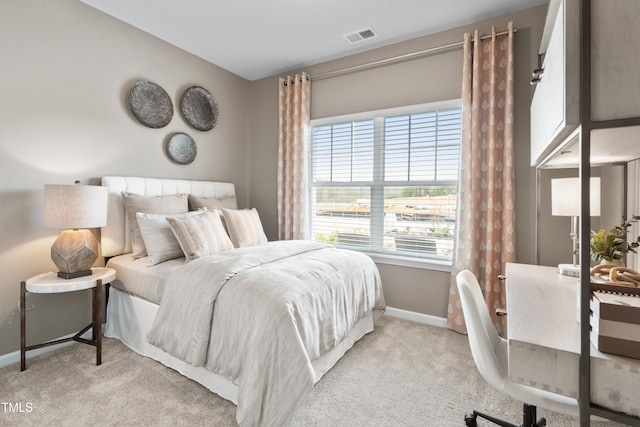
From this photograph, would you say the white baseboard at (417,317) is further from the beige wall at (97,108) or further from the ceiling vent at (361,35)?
the ceiling vent at (361,35)

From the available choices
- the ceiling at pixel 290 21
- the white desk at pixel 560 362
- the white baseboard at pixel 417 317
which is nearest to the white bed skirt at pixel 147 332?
the white baseboard at pixel 417 317

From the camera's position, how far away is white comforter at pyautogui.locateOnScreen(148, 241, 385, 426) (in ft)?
4.87

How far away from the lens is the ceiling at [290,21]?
2.52m

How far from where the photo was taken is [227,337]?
1.68 metres

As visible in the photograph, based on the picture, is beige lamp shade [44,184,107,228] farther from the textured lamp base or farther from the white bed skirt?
the white bed skirt

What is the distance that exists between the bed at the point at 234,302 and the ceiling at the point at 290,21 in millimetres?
1496

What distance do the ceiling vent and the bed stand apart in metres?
2.07

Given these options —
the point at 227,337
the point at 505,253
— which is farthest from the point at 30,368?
the point at 505,253

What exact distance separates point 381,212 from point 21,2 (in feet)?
11.3

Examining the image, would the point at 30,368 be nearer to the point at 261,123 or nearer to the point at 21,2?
the point at 21,2

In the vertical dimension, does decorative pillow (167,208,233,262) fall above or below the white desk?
above

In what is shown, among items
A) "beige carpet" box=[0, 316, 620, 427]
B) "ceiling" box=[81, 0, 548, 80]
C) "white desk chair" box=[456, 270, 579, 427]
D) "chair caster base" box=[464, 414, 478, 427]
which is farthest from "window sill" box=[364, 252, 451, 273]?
"ceiling" box=[81, 0, 548, 80]

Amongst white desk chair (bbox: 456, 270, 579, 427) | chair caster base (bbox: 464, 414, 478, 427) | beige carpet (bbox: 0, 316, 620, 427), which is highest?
white desk chair (bbox: 456, 270, 579, 427)

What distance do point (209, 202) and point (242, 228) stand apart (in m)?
0.65
